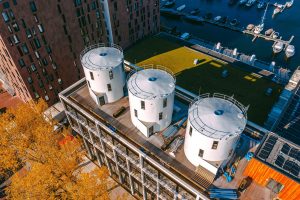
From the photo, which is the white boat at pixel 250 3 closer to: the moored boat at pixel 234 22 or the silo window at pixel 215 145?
the moored boat at pixel 234 22

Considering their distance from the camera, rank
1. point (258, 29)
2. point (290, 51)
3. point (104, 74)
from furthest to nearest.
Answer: point (258, 29), point (290, 51), point (104, 74)

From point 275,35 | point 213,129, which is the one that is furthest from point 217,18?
point 213,129

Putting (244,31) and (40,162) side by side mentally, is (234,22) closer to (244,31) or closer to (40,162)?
(244,31)

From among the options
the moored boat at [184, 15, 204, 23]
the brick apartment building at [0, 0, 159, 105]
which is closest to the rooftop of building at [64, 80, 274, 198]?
Answer: the brick apartment building at [0, 0, 159, 105]

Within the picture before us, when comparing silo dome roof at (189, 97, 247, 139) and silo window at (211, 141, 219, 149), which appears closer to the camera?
silo window at (211, 141, 219, 149)

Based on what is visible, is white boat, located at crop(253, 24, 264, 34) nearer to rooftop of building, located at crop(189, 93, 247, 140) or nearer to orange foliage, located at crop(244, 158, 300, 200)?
rooftop of building, located at crop(189, 93, 247, 140)

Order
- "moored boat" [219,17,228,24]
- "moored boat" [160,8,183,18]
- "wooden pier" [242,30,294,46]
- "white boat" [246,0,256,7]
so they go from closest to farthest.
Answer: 1. "wooden pier" [242,30,294,46]
2. "moored boat" [219,17,228,24]
3. "moored boat" [160,8,183,18]
4. "white boat" [246,0,256,7]

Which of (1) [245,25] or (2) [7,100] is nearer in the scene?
(2) [7,100]
